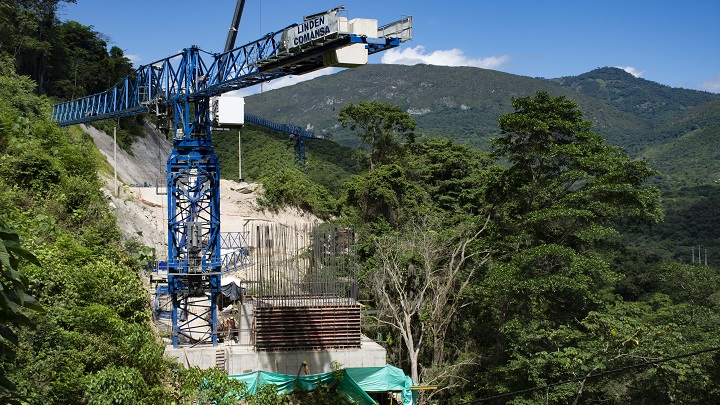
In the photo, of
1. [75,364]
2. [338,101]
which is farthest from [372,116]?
[338,101]

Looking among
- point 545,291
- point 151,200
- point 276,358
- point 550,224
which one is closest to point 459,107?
point 151,200

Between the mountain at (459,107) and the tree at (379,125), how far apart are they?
6966 centimetres

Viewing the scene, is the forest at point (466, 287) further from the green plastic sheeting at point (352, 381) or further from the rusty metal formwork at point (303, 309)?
the rusty metal formwork at point (303, 309)

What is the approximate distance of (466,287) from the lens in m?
20.5

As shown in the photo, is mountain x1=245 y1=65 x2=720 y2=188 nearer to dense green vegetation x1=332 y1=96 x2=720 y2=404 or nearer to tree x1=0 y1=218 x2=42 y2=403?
dense green vegetation x1=332 y1=96 x2=720 y2=404

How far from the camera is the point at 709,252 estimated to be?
52469 millimetres

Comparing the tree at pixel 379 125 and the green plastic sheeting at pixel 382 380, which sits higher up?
the tree at pixel 379 125

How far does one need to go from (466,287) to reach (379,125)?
17.2 meters

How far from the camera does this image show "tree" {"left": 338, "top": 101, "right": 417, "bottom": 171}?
1404 inches

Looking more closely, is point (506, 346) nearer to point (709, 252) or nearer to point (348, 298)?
point (348, 298)

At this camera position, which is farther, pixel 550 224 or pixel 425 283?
pixel 425 283

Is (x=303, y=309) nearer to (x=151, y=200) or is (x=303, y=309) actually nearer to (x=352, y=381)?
(x=352, y=381)

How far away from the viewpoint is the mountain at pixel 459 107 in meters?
113

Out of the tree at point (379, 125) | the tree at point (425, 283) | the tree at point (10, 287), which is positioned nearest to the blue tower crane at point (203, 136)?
the tree at point (425, 283)
